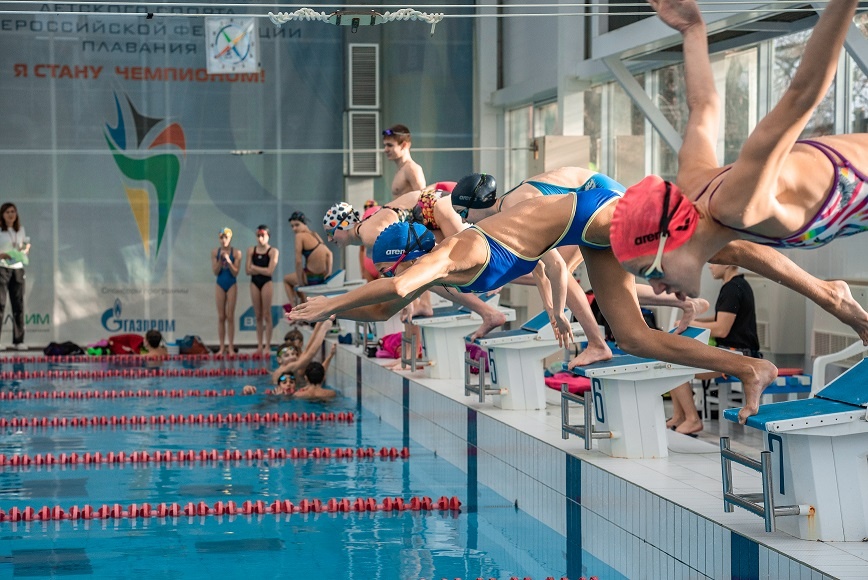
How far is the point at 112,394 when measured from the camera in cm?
1152

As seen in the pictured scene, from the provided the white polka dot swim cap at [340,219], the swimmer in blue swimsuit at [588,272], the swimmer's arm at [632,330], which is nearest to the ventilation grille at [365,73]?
the white polka dot swim cap at [340,219]

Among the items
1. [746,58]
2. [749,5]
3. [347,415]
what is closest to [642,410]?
[749,5]

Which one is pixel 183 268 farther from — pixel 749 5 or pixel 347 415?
pixel 749 5

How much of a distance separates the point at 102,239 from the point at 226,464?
9.22 metres

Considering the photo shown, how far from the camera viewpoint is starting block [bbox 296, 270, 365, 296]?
41.3 ft

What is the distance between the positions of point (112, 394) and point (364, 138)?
6266 millimetres

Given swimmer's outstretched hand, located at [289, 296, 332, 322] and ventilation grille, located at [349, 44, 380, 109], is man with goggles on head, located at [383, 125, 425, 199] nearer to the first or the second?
swimmer's outstretched hand, located at [289, 296, 332, 322]

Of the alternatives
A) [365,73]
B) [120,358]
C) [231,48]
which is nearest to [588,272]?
[231,48]

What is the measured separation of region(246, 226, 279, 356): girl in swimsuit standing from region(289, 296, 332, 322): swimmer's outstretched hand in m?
9.60

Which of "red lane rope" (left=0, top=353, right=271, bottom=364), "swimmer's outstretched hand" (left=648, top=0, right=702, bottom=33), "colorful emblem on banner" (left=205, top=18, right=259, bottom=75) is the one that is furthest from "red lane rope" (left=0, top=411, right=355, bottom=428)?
"swimmer's outstretched hand" (left=648, top=0, right=702, bottom=33)

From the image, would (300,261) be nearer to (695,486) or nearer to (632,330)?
(695,486)

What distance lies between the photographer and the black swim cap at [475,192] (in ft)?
19.3

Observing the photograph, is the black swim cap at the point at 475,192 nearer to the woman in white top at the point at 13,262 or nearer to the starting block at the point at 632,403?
the starting block at the point at 632,403

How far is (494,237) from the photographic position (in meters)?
4.71
